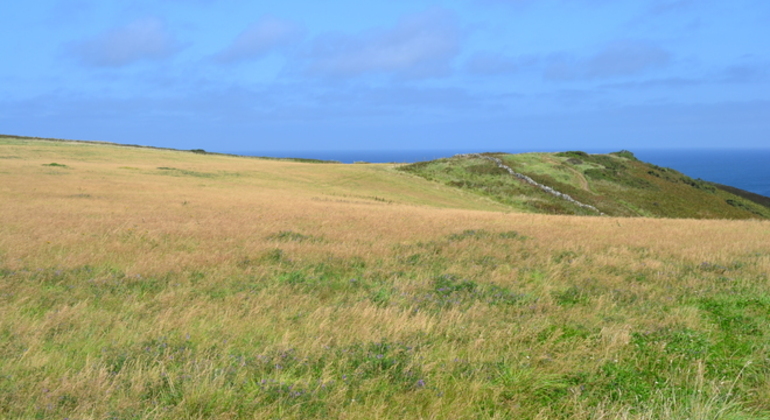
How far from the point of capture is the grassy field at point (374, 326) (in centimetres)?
482

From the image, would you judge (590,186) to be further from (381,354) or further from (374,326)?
(381,354)

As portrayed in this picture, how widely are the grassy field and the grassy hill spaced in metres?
40.4

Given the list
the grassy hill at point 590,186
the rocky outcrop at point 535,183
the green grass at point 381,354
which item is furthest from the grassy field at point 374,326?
the grassy hill at point 590,186

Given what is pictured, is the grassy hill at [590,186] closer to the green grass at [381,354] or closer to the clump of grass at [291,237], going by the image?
the clump of grass at [291,237]

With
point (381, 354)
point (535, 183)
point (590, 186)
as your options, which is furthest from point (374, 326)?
point (590, 186)

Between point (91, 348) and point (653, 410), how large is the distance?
6320 millimetres

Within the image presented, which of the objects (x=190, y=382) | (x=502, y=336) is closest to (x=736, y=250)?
(x=502, y=336)

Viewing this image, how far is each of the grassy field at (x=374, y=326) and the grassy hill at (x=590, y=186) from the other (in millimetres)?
40427

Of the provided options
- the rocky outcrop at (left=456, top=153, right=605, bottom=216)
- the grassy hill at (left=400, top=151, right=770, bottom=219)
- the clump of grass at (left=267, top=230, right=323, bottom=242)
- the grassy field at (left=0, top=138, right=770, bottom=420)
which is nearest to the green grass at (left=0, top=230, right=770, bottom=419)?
the grassy field at (left=0, top=138, right=770, bottom=420)

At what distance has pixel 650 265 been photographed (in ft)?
37.4

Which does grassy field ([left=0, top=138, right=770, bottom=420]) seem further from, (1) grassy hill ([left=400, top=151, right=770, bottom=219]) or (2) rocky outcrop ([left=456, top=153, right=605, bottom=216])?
(1) grassy hill ([left=400, top=151, right=770, bottom=219])

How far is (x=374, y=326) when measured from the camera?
686 centimetres

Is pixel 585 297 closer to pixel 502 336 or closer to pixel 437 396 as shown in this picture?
pixel 502 336

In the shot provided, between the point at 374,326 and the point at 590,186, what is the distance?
214 feet
